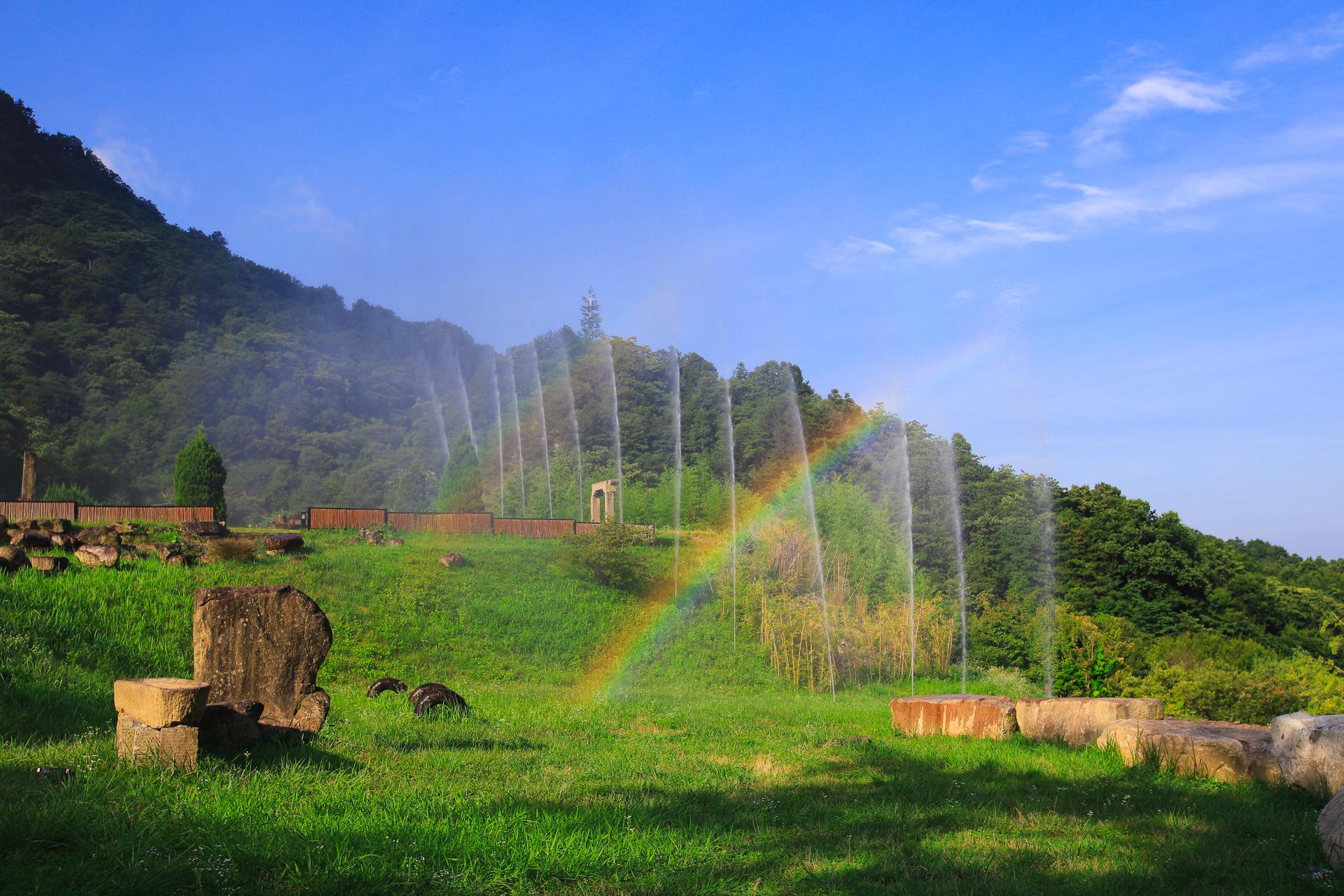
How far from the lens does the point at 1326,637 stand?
1310 inches

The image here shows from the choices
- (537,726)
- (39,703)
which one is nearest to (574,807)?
(537,726)

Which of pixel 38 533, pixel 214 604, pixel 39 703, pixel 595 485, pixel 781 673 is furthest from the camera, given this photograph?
pixel 595 485

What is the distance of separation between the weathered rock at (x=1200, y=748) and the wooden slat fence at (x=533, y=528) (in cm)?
2356

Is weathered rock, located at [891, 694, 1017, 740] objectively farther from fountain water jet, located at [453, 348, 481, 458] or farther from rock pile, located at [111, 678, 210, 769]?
fountain water jet, located at [453, 348, 481, 458]

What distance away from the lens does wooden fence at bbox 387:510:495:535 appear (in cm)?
3064

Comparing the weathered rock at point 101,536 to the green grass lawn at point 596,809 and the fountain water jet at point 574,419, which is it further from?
the fountain water jet at point 574,419

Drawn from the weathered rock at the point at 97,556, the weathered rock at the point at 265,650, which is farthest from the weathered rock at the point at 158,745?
the weathered rock at the point at 97,556

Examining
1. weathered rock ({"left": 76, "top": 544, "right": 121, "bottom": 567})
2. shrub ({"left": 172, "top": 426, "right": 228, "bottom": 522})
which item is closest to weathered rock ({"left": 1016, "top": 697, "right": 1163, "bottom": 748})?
weathered rock ({"left": 76, "top": 544, "right": 121, "bottom": 567})

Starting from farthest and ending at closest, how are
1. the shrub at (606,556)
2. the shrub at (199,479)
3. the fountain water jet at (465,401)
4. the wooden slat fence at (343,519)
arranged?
the fountain water jet at (465,401) → the wooden slat fence at (343,519) → the shrub at (199,479) → the shrub at (606,556)

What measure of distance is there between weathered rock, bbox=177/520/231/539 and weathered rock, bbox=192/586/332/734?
15870mm

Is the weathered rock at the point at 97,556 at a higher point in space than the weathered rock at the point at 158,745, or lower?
higher

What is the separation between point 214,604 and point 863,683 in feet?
59.4

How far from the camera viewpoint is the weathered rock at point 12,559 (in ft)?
53.4

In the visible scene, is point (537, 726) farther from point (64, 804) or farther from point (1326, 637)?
point (1326, 637)
